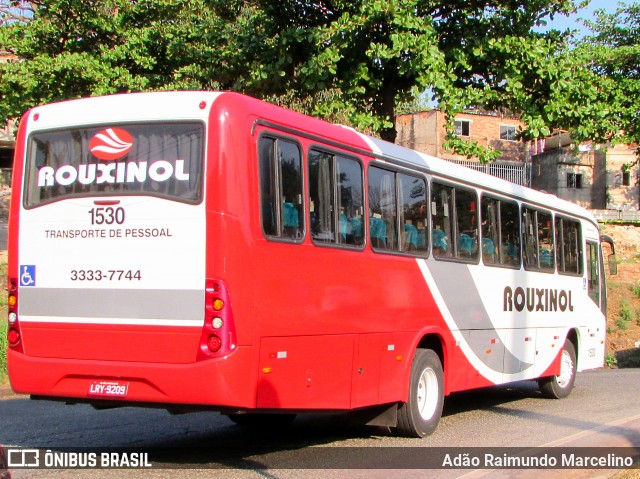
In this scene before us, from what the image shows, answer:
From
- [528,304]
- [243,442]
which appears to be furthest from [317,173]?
[528,304]

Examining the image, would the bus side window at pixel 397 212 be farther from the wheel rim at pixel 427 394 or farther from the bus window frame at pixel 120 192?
the bus window frame at pixel 120 192

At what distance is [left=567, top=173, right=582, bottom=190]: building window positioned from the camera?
157ft

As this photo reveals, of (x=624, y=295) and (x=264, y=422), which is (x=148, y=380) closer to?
(x=264, y=422)

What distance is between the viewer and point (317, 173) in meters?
7.71

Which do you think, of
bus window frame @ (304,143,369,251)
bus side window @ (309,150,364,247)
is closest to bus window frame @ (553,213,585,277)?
bus window frame @ (304,143,369,251)

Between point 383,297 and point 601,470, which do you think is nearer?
point 601,470

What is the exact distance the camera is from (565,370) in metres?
13.5

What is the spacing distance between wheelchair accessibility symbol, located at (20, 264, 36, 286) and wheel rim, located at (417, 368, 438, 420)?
4344 millimetres

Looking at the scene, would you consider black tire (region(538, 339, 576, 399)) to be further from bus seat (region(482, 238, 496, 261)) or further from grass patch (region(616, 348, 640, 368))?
grass patch (region(616, 348, 640, 368))

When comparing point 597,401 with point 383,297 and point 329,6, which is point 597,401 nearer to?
point 383,297

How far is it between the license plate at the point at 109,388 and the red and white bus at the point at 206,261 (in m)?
0.01

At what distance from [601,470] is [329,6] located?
9.21 m

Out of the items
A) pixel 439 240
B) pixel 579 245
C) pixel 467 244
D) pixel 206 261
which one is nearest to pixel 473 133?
pixel 579 245

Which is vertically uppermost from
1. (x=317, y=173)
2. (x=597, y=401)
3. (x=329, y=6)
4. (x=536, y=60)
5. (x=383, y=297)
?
(x=329, y=6)
